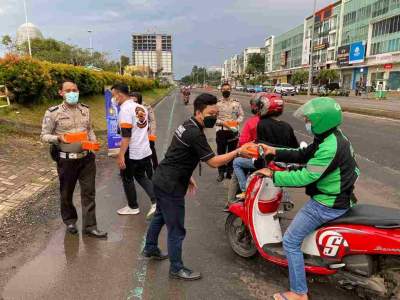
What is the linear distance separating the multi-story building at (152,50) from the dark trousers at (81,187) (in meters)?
116

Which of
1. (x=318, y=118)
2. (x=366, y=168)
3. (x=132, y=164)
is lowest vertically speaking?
(x=366, y=168)

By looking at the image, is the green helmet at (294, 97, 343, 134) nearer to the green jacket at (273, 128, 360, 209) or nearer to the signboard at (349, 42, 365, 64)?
the green jacket at (273, 128, 360, 209)

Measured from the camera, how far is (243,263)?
4117mm

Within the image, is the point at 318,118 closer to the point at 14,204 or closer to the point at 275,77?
the point at 14,204

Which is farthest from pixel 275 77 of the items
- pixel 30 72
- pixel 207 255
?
pixel 207 255

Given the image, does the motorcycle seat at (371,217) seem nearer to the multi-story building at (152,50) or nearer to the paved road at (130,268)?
the paved road at (130,268)

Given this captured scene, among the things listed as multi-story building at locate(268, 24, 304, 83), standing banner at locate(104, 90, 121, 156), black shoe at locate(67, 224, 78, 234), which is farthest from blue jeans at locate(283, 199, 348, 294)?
multi-story building at locate(268, 24, 304, 83)

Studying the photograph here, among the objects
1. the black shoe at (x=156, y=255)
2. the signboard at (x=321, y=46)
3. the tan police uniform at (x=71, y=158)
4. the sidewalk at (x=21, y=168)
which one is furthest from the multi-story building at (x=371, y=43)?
the black shoe at (x=156, y=255)

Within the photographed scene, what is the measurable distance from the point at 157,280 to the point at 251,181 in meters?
1.33

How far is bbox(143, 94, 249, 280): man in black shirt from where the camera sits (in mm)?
3416

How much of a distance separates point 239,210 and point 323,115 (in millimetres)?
1447

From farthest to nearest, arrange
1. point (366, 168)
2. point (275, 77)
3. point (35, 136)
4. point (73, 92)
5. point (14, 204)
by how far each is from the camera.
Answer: point (275, 77) → point (35, 136) → point (366, 168) → point (14, 204) → point (73, 92)

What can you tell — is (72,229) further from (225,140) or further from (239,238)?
(225,140)

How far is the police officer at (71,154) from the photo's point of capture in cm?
461
